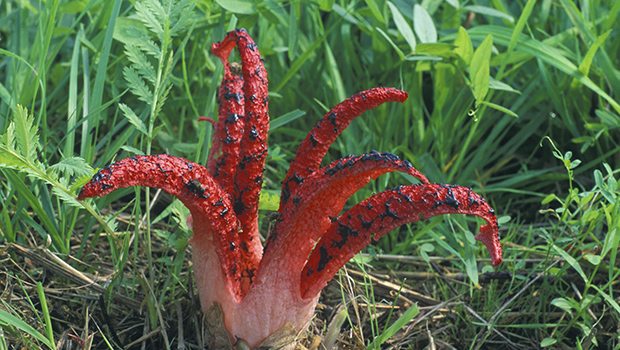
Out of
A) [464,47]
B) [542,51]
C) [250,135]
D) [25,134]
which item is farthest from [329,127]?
[542,51]

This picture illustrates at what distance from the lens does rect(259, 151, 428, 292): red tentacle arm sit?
Result: 1805 millimetres

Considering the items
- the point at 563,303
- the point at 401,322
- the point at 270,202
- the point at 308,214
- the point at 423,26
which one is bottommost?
the point at 563,303

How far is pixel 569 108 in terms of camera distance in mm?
3547

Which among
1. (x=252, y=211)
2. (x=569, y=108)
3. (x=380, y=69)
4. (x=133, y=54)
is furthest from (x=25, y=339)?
(x=569, y=108)

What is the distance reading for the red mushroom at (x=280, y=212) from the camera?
177 centimetres

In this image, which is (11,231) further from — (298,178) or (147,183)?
(298,178)

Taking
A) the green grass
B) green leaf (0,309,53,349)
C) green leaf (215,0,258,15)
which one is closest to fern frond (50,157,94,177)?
the green grass

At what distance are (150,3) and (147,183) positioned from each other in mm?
840

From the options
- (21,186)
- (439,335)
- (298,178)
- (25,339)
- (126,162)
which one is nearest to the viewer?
(126,162)

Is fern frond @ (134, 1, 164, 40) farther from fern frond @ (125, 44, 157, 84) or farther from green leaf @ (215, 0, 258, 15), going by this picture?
green leaf @ (215, 0, 258, 15)

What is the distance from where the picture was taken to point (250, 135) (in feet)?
6.56

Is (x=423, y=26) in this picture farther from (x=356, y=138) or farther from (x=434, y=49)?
(x=356, y=138)

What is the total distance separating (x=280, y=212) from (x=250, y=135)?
1.10 feet

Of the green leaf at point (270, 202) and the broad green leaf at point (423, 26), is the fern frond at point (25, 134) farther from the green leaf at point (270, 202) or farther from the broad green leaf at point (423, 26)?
the broad green leaf at point (423, 26)
